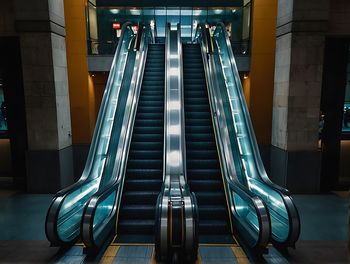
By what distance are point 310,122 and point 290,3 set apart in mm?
2896

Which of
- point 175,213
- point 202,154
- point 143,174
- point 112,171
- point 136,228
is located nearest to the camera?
point 175,213

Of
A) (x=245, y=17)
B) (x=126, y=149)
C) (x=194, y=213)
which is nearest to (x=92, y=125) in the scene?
(x=126, y=149)

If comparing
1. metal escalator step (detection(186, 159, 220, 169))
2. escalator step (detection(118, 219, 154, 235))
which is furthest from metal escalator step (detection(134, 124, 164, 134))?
escalator step (detection(118, 219, 154, 235))

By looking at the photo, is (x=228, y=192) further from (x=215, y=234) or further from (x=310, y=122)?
(x=310, y=122)

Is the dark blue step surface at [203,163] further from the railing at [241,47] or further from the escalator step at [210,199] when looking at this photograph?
the railing at [241,47]

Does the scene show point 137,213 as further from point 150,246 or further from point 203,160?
point 203,160

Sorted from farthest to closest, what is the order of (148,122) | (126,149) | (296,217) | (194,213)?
(148,122) → (126,149) → (296,217) → (194,213)

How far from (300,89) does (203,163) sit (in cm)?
328

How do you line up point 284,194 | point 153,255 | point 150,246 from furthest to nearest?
point 150,246 → point 284,194 → point 153,255

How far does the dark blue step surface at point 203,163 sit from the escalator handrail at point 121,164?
1.25 m

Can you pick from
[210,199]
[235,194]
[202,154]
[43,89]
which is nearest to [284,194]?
[235,194]

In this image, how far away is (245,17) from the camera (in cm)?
1271

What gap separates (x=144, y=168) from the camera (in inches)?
261

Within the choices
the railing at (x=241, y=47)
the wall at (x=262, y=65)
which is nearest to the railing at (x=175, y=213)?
the wall at (x=262, y=65)
